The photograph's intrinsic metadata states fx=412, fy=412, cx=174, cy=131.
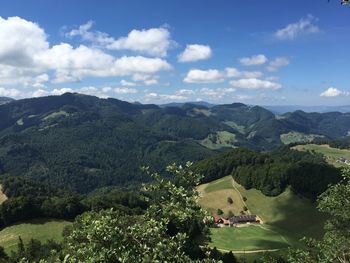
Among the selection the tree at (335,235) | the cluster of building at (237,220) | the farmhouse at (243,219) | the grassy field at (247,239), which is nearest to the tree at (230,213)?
the cluster of building at (237,220)

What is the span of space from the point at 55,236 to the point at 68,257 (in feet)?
408

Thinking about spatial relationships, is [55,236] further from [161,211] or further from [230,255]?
[161,211]

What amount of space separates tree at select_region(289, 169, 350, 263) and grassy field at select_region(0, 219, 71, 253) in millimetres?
108790

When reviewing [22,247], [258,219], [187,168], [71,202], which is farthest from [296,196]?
[187,168]

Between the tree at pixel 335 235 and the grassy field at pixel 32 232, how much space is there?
109 metres

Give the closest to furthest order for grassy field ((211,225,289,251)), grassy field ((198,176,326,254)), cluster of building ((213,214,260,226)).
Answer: grassy field ((211,225,289,251))
grassy field ((198,176,326,254))
cluster of building ((213,214,260,226))

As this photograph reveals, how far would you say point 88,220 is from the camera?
54.7 ft

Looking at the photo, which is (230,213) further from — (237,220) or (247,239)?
(247,239)

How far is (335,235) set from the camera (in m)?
34.1

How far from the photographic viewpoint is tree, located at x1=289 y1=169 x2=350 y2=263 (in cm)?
3144

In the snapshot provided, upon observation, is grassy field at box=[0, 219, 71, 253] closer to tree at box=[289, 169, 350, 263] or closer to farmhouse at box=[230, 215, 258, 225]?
farmhouse at box=[230, 215, 258, 225]

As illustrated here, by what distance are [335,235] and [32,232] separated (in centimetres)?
12037

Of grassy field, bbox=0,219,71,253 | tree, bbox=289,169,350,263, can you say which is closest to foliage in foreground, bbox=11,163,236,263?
tree, bbox=289,169,350,263

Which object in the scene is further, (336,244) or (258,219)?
(258,219)
